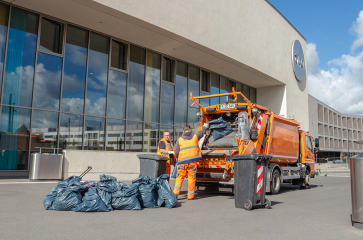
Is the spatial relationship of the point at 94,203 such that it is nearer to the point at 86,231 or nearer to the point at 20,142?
the point at 86,231

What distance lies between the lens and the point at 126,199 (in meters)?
6.23

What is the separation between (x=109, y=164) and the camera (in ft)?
41.9

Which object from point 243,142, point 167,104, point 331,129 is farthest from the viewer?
point 331,129

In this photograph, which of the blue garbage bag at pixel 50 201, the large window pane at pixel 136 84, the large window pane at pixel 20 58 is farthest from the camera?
the large window pane at pixel 136 84

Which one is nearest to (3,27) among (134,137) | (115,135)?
(115,135)

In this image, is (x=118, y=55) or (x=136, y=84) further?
(x=136, y=84)

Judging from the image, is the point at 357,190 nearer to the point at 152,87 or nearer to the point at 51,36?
the point at 51,36

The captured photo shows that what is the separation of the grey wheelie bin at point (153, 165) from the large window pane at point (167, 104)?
29.4 feet

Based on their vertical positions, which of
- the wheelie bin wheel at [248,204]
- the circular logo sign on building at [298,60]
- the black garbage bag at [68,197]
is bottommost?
the wheelie bin wheel at [248,204]

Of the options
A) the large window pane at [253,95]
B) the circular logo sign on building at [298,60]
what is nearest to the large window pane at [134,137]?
the large window pane at [253,95]

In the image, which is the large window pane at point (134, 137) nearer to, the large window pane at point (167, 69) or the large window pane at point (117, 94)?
the large window pane at point (117, 94)

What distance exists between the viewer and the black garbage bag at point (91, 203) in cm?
580

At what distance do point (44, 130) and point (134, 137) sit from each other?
4306 mm

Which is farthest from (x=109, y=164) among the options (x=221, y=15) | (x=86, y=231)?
(x=221, y=15)
